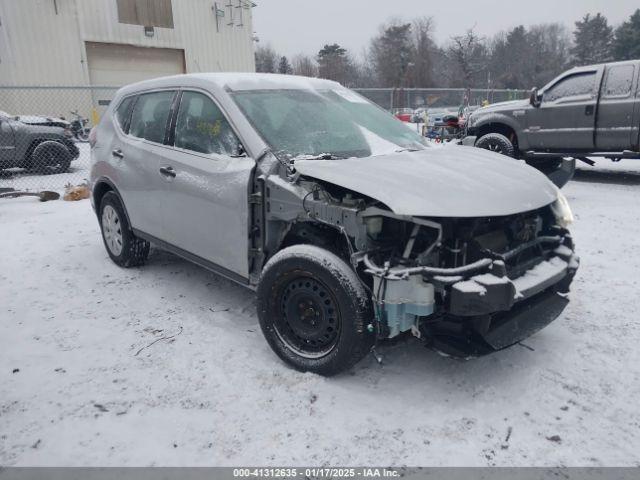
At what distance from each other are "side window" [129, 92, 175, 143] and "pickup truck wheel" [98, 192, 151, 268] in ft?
2.58

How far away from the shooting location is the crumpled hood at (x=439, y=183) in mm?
2562

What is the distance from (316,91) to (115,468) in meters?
3.04

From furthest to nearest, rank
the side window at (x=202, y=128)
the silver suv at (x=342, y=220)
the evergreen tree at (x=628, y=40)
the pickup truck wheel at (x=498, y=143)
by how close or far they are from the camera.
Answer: the evergreen tree at (x=628, y=40), the pickup truck wheel at (x=498, y=143), the side window at (x=202, y=128), the silver suv at (x=342, y=220)

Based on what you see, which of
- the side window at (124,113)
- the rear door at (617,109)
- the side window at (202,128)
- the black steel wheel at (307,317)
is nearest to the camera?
the black steel wheel at (307,317)

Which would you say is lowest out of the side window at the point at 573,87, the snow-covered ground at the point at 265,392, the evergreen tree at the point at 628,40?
the snow-covered ground at the point at 265,392

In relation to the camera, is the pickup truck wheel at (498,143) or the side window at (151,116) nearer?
the side window at (151,116)

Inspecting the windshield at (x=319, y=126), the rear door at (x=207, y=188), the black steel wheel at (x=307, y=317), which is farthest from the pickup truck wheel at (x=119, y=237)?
the black steel wheel at (x=307, y=317)

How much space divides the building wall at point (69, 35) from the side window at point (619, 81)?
57.2ft

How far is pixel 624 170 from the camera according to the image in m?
10.4

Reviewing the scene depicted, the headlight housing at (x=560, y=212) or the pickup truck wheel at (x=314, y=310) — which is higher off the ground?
the headlight housing at (x=560, y=212)

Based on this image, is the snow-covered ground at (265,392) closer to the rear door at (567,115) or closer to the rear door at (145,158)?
the rear door at (145,158)

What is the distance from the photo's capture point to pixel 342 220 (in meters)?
2.77

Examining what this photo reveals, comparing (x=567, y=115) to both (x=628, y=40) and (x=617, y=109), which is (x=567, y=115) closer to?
(x=617, y=109)

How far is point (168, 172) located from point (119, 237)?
4.87ft
